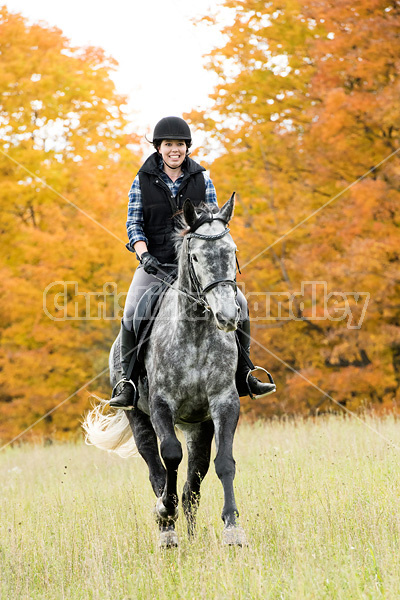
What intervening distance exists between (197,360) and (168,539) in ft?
4.87

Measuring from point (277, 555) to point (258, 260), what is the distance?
37.6 ft

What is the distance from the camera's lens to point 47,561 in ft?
18.4

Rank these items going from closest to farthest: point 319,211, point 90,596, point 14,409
→ point 90,596 → point 319,211 → point 14,409

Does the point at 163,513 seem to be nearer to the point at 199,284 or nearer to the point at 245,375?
the point at 245,375

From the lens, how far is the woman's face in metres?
6.79

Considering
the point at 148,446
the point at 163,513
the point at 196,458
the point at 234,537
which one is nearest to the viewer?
the point at 234,537

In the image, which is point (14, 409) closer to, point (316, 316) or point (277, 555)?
point (316, 316)

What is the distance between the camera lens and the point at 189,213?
575cm

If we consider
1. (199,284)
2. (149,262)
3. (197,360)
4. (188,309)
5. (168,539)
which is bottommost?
(168,539)

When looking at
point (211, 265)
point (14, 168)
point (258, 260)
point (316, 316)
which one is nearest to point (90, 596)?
point (211, 265)

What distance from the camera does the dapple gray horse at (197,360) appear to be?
5.43 metres

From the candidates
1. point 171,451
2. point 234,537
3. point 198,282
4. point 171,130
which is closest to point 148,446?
point 171,451

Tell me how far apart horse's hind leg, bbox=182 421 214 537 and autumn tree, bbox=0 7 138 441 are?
9822 millimetres

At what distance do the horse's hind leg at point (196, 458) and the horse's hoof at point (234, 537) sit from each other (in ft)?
4.18
